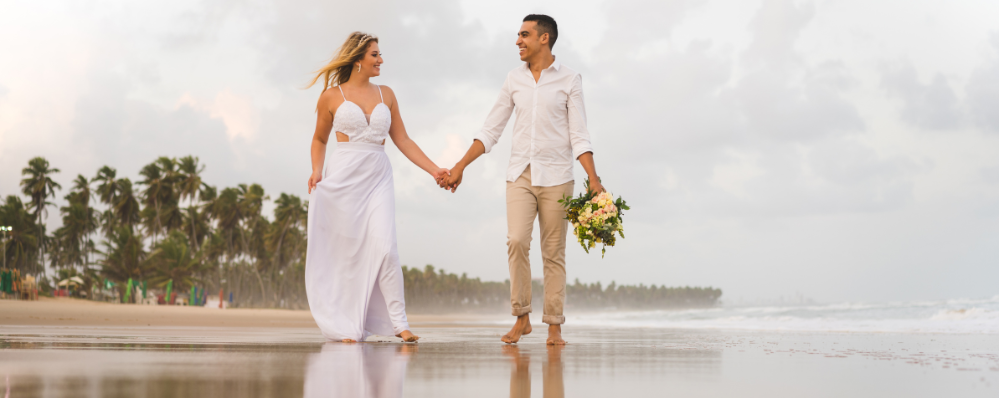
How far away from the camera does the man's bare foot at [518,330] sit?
477cm

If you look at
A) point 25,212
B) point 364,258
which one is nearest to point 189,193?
point 25,212

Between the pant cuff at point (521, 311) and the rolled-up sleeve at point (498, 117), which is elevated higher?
the rolled-up sleeve at point (498, 117)

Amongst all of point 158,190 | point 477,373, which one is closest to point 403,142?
point 477,373

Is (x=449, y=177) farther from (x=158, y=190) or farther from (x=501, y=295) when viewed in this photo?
(x=501, y=295)

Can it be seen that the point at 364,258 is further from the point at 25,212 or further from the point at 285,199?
the point at 285,199

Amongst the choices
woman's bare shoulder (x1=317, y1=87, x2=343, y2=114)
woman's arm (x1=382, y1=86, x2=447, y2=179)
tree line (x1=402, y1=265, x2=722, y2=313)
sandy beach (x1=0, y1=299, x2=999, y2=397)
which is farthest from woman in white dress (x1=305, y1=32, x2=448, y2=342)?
tree line (x1=402, y1=265, x2=722, y2=313)

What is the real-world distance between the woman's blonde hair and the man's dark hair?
4.22ft

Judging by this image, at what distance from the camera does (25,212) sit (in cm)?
5778

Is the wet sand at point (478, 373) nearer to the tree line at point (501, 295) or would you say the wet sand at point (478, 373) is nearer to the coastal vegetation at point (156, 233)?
the coastal vegetation at point (156, 233)

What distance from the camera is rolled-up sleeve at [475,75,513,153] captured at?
17.7 feet

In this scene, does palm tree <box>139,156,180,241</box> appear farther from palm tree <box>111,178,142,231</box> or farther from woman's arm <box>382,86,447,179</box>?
woman's arm <box>382,86,447,179</box>

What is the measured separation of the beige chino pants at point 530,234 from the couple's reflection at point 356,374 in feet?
4.66

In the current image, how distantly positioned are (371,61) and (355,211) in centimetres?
117

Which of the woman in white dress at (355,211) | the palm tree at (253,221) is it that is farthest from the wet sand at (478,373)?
the palm tree at (253,221)
